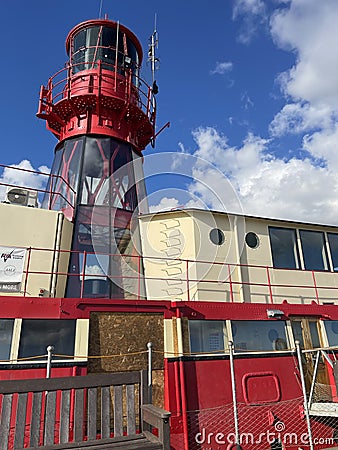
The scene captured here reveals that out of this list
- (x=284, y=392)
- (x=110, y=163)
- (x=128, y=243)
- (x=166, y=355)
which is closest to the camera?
(x=166, y=355)

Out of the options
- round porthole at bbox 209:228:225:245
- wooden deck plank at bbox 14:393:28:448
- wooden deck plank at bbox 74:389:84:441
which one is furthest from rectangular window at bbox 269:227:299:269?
wooden deck plank at bbox 14:393:28:448

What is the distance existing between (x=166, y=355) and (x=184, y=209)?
4048 millimetres

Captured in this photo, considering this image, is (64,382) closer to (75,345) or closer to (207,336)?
(75,345)

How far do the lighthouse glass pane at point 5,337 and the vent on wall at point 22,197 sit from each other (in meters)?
3.48

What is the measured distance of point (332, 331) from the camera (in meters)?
8.94

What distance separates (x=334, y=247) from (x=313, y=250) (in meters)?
0.86

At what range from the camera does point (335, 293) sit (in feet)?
34.0

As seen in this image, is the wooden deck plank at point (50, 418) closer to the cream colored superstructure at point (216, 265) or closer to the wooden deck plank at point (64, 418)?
the wooden deck plank at point (64, 418)

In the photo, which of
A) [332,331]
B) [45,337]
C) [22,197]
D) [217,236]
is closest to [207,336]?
[217,236]

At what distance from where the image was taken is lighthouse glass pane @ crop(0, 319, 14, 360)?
593cm

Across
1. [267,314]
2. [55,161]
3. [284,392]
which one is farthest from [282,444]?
[55,161]

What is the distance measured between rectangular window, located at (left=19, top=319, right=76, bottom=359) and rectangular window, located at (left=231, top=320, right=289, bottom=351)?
144 inches

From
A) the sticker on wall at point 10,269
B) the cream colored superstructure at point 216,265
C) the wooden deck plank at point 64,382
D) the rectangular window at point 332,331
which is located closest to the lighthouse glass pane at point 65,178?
the cream colored superstructure at point 216,265

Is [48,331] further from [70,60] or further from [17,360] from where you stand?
[70,60]
